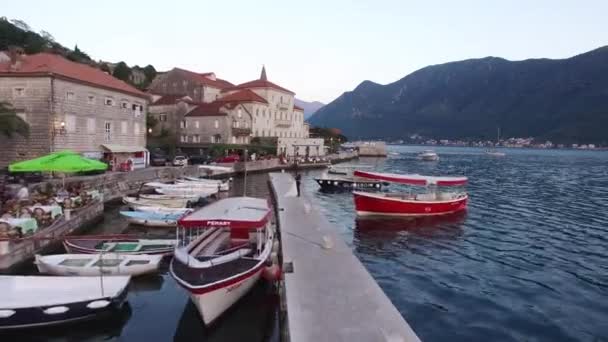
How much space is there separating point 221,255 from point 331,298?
15.0ft

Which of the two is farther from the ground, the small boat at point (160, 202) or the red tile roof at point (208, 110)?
the red tile roof at point (208, 110)

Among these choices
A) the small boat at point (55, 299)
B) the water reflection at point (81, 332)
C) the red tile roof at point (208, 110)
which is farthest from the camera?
the red tile roof at point (208, 110)

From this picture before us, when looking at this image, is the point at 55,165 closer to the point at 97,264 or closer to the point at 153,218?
the point at 153,218

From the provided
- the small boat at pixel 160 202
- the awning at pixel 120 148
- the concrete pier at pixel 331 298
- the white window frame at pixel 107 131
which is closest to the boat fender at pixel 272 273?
the concrete pier at pixel 331 298

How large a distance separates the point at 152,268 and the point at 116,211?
1627cm

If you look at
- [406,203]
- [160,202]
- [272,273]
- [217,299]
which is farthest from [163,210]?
[217,299]

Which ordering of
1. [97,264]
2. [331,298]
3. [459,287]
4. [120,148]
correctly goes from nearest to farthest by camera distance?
1. [331,298]
2. [97,264]
3. [459,287]
4. [120,148]

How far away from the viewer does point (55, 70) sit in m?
38.3

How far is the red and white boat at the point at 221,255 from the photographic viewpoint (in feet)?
42.5

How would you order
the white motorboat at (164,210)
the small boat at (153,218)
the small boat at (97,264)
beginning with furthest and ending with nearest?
the white motorboat at (164,210) < the small boat at (153,218) < the small boat at (97,264)

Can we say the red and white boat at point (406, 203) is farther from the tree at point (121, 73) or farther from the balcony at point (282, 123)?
the tree at point (121, 73)

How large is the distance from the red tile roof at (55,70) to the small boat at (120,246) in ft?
74.6

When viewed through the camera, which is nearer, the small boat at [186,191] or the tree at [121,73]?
the small boat at [186,191]

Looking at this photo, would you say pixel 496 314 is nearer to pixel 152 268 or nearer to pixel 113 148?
pixel 152 268
